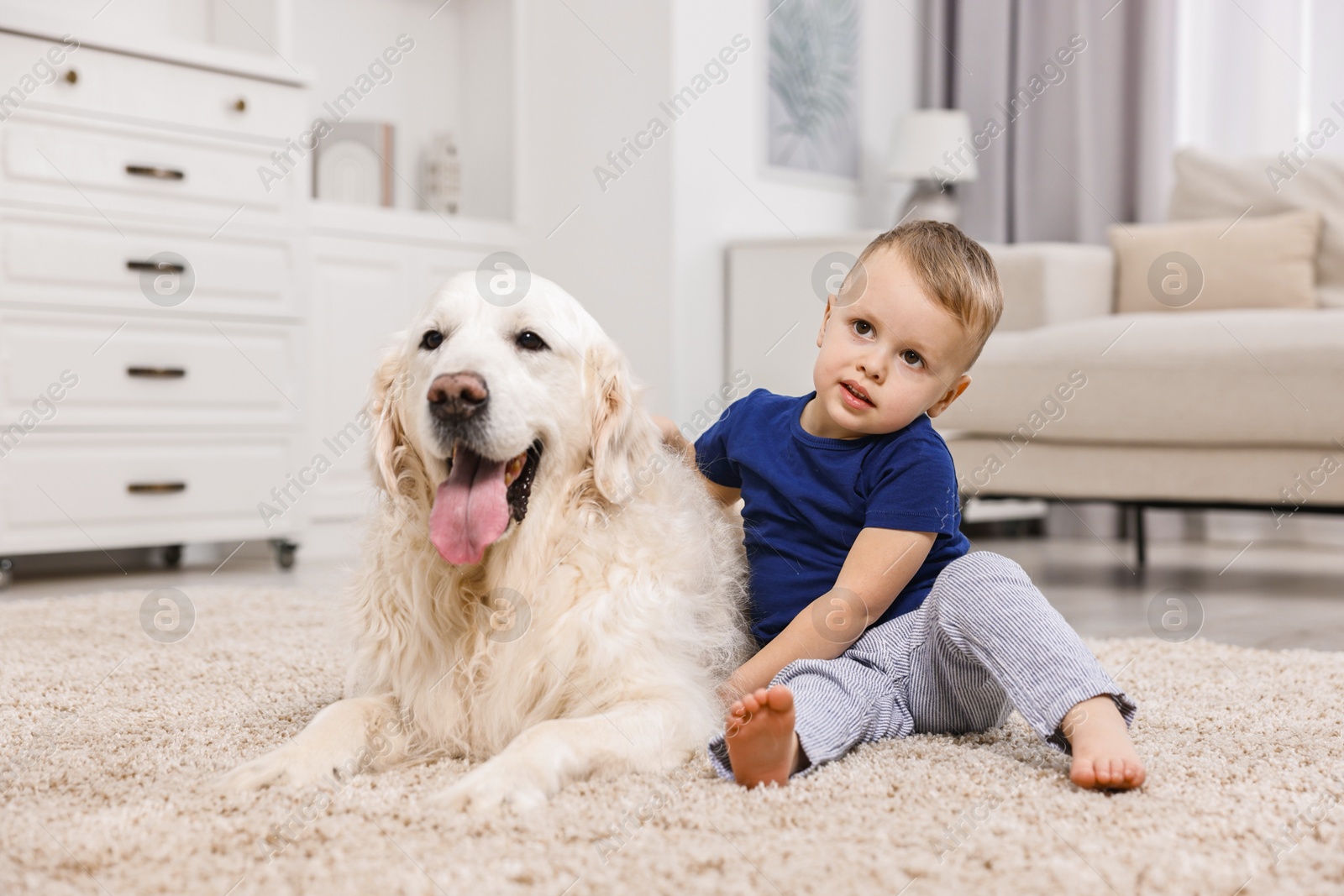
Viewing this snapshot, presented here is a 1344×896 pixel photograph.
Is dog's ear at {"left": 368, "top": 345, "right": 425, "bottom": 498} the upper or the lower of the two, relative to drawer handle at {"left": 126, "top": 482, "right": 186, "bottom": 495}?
upper

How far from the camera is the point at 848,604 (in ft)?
4.30

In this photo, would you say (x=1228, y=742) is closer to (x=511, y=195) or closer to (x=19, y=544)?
(x=19, y=544)

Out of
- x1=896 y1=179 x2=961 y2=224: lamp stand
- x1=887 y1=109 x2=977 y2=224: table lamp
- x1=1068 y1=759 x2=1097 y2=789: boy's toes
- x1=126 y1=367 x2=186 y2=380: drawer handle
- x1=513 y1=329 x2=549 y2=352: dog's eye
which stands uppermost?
x1=887 y1=109 x2=977 y2=224: table lamp

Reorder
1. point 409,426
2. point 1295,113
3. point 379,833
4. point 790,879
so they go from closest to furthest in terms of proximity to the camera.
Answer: point 790,879 → point 379,833 → point 409,426 → point 1295,113

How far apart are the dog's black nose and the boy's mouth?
1.46ft

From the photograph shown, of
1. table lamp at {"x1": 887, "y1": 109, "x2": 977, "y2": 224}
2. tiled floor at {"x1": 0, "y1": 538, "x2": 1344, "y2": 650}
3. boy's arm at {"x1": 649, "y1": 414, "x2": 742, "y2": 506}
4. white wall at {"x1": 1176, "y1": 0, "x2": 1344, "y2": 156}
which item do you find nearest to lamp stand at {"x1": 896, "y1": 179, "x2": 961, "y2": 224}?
table lamp at {"x1": 887, "y1": 109, "x2": 977, "y2": 224}

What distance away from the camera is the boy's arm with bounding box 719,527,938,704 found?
4.26 feet

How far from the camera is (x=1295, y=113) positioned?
445 centimetres

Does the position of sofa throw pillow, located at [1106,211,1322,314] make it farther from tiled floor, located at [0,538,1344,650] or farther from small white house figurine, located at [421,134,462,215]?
small white house figurine, located at [421,134,462,215]

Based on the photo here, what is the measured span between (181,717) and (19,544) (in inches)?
71.7

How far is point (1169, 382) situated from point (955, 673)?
5.59 feet

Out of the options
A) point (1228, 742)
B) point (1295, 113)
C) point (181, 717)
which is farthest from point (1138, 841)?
point (1295, 113)

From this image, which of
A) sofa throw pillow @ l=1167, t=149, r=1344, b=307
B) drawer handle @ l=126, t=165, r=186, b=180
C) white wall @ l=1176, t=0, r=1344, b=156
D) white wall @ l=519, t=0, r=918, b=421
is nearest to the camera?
drawer handle @ l=126, t=165, r=186, b=180

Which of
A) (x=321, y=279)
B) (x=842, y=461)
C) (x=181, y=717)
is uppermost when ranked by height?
(x=321, y=279)
